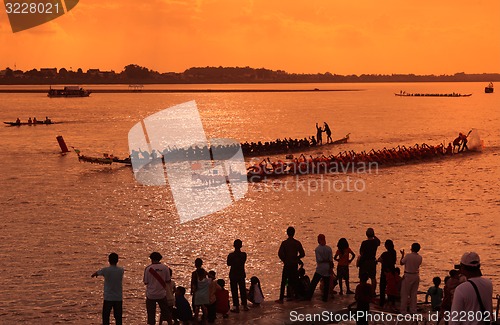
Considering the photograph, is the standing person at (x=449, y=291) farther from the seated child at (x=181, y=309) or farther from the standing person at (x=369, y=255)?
the seated child at (x=181, y=309)

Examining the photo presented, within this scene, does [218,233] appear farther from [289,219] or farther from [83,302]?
[83,302]

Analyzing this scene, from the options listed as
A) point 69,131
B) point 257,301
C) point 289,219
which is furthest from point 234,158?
point 69,131

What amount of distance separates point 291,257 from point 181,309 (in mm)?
2675

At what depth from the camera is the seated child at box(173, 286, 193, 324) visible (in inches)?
527

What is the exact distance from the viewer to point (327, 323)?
13.1 meters

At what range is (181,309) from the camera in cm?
1345

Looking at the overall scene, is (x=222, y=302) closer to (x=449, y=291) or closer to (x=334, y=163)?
(x=449, y=291)

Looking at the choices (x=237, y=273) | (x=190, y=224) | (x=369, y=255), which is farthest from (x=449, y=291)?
(x=190, y=224)

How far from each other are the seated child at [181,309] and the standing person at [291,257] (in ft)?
7.28

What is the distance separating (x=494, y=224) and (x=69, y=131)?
8128 cm

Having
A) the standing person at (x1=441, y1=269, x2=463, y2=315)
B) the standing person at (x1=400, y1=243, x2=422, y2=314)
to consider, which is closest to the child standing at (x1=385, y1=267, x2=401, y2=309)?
the standing person at (x1=400, y1=243, x2=422, y2=314)

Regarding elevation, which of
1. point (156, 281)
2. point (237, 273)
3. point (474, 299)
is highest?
point (474, 299)

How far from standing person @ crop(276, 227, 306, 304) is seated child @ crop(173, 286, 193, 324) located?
2220mm

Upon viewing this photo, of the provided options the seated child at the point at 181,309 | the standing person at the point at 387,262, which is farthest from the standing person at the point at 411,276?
the seated child at the point at 181,309
